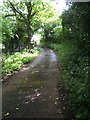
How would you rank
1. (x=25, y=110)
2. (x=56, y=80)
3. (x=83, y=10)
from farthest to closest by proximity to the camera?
1. (x=56, y=80)
2. (x=83, y=10)
3. (x=25, y=110)

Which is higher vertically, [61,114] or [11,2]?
[11,2]

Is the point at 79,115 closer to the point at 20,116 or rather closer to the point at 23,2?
the point at 20,116

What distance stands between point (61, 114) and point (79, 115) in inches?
45.2

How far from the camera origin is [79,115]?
19.5 ft

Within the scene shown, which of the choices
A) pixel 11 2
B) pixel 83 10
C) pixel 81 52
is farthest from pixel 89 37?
pixel 11 2

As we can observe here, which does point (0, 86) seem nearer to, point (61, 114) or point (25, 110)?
point (25, 110)

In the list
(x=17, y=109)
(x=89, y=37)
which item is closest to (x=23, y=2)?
(x=89, y=37)

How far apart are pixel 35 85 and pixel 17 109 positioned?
3.32 metres

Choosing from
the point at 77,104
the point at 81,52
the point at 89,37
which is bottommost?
the point at 77,104

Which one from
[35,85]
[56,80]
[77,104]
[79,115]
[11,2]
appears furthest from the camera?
[11,2]

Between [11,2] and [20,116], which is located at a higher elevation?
[11,2]

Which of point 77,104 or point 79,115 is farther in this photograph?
point 77,104

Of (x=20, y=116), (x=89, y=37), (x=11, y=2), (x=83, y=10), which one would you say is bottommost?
(x=20, y=116)

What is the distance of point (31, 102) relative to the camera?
8.18 m
